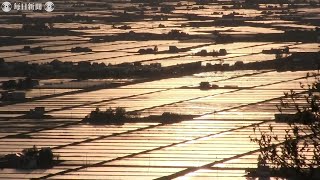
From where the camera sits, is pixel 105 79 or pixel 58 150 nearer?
pixel 58 150

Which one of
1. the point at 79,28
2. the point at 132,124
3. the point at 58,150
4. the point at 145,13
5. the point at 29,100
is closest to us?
the point at 58,150

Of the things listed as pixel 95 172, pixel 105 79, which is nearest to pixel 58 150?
pixel 95 172

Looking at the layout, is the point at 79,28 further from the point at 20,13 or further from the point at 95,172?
the point at 95,172

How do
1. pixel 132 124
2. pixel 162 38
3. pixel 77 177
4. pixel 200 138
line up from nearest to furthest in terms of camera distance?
pixel 77 177
pixel 200 138
pixel 132 124
pixel 162 38

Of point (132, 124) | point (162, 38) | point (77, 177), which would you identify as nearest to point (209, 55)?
point (162, 38)

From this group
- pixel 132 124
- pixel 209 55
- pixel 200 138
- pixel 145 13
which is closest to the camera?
pixel 200 138

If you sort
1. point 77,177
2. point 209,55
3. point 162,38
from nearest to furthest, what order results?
1. point 77,177
2. point 209,55
3. point 162,38

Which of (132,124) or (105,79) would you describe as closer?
(132,124)

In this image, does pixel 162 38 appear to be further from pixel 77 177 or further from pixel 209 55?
pixel 77 177
